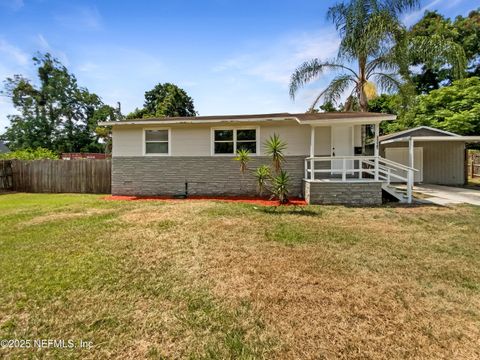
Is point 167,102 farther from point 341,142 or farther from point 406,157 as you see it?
point 341,142

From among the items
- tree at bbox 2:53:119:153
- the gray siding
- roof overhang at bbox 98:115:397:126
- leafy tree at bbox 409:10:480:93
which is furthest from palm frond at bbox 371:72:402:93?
tree at bbox 2:53:119:153

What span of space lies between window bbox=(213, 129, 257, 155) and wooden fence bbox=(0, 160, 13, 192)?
11.2 m

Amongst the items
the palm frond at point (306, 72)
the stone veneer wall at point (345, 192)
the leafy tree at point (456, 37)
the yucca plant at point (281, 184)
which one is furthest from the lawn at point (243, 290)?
the leafy tree at point (456, 37)

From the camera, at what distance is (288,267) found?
416 cm

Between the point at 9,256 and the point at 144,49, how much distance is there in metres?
9.65

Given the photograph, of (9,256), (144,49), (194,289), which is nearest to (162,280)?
(194,289)

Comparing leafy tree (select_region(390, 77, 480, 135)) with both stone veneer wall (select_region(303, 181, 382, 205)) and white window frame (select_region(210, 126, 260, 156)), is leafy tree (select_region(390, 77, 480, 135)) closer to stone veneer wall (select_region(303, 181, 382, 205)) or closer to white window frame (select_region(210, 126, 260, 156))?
stone veneer wall (select_region(303, 181, 382, 205))

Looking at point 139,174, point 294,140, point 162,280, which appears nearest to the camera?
point 162,280

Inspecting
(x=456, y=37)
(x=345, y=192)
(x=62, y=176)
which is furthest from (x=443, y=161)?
(x=62, y=176)

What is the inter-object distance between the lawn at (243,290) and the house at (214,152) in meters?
4.94

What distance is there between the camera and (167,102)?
124ft

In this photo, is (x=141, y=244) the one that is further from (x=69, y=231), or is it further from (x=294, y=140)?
(x=294, y=140)

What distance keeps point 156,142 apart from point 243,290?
9739mm

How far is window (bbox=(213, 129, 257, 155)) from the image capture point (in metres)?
11.4
